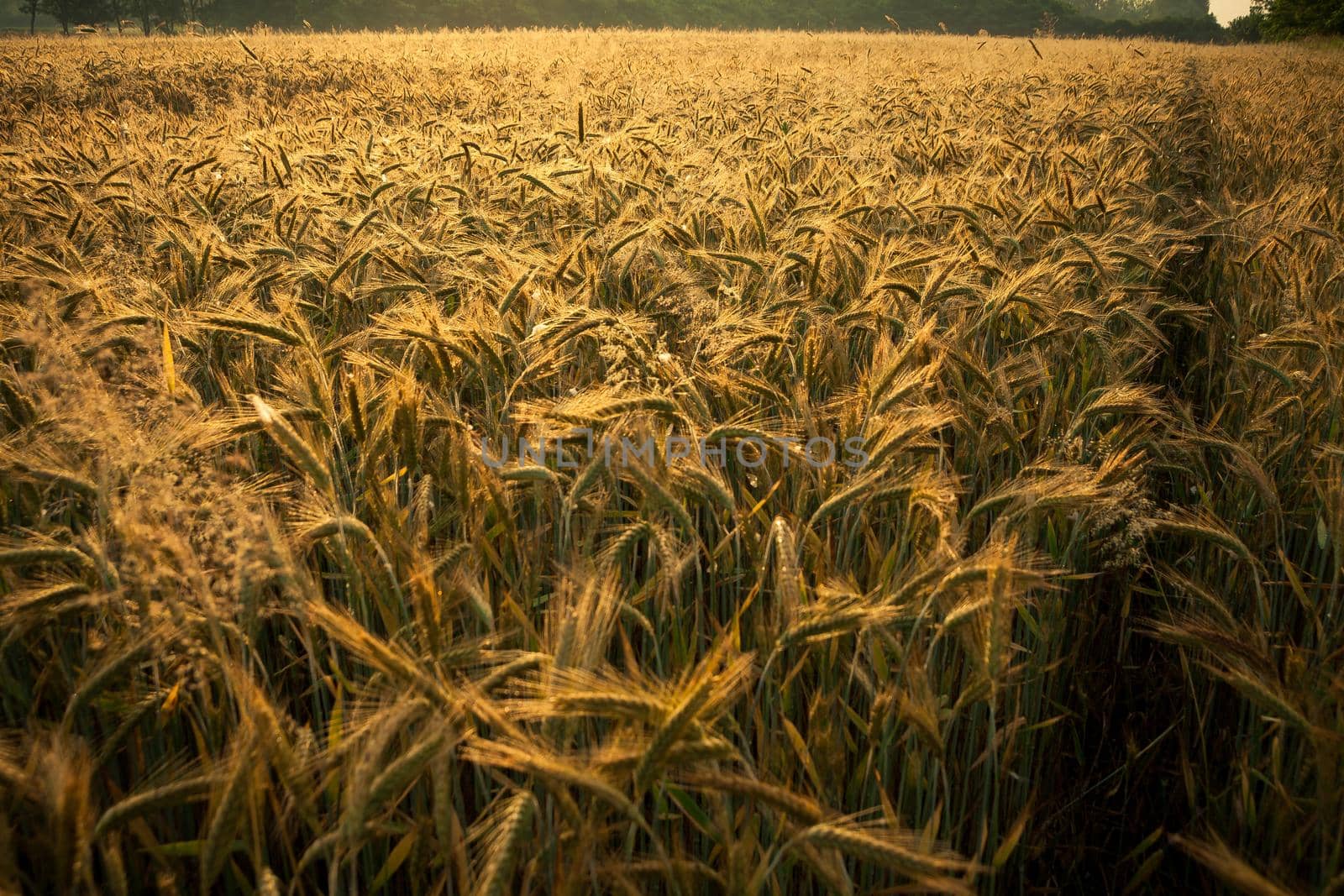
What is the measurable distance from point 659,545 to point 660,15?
50.3 m

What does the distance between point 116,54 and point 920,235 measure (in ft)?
59.8

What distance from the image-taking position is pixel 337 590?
73.6 inches

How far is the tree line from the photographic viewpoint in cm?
4041

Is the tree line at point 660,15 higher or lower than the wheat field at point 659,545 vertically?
higher

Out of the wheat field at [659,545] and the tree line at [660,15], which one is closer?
the wheat field at [659,545]

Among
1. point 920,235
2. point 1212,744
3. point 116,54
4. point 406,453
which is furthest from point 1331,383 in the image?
point 116,54

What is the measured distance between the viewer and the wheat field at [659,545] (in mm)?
1062

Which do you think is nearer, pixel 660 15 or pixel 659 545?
pixel 659 545

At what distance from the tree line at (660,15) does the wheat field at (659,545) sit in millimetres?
39548

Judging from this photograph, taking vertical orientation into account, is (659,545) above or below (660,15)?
below

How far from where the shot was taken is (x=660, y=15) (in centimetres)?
4522

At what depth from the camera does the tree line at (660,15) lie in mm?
40406

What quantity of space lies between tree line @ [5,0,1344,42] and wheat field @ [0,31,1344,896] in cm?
3955

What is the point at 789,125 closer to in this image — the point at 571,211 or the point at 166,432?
the point at 571,211
